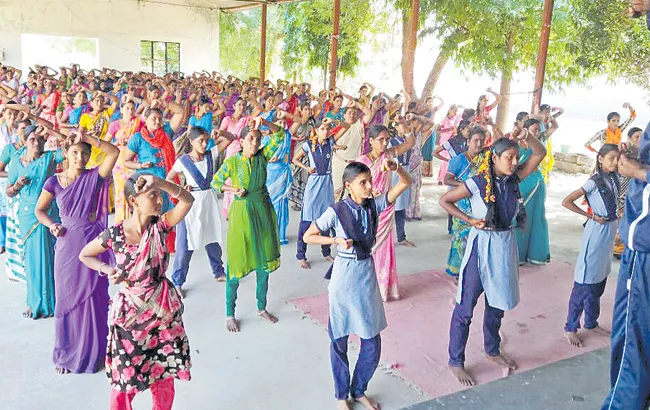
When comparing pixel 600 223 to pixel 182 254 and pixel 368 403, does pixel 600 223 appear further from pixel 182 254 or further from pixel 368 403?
pixel 182 254

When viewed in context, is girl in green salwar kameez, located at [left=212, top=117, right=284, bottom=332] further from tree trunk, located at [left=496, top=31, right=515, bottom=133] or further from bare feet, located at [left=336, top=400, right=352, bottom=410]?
tree trunk, located at [left=496, top=31, right=515, bottom=133]

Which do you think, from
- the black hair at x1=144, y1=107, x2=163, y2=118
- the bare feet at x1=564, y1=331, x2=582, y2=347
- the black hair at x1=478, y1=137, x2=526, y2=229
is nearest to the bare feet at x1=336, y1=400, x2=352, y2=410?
the black hair at x1=478, y1=137, x2=526, y2=229

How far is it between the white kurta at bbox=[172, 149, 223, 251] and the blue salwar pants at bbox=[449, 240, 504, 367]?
6.95 feet

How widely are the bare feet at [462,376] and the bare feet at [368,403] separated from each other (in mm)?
599

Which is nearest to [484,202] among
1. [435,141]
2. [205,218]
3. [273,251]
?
[273,251]

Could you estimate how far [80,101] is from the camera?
7.25 meters

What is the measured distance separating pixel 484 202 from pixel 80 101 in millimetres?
5458

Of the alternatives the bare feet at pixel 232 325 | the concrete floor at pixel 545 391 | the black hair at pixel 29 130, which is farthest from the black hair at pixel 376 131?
the black hair at pixel 29 130

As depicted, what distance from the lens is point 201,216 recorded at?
4.85 meters

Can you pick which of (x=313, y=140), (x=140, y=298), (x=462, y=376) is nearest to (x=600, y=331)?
(x=462, y=376)

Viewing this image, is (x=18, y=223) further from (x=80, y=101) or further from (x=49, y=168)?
(x=80, y=101)

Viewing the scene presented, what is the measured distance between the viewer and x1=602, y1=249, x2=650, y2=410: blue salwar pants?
8.70 feet

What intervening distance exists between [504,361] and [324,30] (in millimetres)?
11638

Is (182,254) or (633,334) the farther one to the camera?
(182,254)
